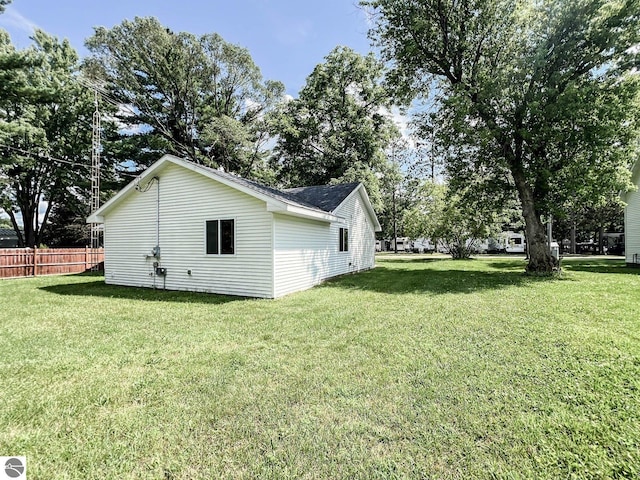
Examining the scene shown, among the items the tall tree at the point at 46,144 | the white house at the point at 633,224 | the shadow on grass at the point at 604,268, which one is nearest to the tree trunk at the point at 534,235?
the shadow on grass at the point at 604,268

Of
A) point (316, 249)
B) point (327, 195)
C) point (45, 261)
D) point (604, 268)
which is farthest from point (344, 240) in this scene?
point (45, 261)

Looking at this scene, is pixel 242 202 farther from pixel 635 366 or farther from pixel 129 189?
pixel 635 366

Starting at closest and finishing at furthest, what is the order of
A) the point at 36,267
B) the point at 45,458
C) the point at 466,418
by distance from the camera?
the point at 45,458 → the point at 466,418 → the point at 36,267

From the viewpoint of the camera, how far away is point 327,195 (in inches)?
551

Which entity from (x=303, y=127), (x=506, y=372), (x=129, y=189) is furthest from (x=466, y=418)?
(x=303, y=127)

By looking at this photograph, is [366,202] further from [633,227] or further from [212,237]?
[633,227]

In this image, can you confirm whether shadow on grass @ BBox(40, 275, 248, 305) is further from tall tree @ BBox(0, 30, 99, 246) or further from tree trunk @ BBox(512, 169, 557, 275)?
tall tree @ BBox(0, 30, 99, 246)

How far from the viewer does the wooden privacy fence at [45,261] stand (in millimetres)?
13859

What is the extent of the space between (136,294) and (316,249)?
586 cm

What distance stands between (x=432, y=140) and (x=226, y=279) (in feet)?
39.3

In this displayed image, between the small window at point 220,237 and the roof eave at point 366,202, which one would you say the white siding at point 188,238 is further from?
the roof eave at point 366,202

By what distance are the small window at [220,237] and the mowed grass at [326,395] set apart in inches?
124

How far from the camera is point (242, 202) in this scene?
872cm

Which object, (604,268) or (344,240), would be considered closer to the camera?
(344,240)
